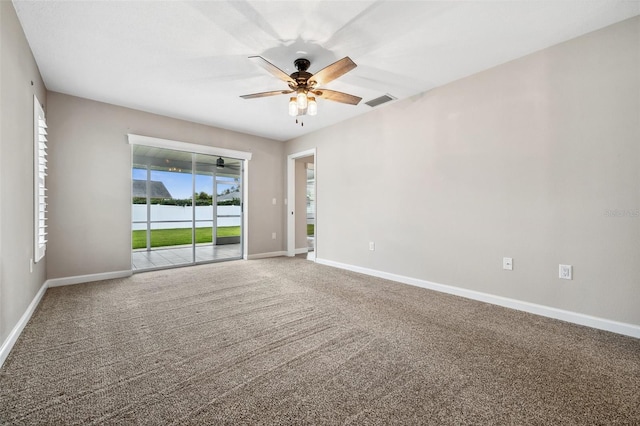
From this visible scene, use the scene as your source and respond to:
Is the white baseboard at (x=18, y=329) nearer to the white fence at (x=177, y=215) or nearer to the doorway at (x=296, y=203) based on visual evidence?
the white fence at (x=177, y=215)

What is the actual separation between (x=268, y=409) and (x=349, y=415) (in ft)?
1.36

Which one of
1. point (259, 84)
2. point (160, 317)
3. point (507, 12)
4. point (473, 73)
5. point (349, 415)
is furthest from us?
point (259, 84)

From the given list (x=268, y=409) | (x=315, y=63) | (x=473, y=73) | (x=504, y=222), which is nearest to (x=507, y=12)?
(x=473, y=73)

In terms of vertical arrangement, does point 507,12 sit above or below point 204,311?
above

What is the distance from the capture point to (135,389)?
1578 millimetres

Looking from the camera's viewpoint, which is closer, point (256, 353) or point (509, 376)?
point (509, 376)

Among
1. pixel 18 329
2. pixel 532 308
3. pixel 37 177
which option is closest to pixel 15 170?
pixel 37 177

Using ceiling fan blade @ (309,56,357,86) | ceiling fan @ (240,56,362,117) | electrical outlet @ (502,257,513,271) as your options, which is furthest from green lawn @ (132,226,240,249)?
electrical outlet @ (502,257,513,271)

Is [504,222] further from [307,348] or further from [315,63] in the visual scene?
[315,63]

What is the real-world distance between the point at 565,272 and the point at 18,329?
474cm

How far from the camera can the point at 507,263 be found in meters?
2.95

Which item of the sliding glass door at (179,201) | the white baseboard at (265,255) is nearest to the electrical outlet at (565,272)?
the white baseboard at (265,255)

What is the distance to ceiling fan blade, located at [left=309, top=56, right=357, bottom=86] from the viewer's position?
233 cm

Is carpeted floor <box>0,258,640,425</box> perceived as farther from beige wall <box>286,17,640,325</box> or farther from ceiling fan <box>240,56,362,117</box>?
ceiling fan <box>240,56,362,117</box>
